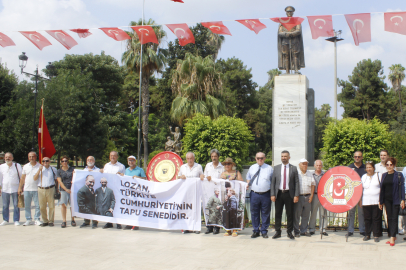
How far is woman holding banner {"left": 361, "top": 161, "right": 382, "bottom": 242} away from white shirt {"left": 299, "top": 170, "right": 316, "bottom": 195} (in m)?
0.99

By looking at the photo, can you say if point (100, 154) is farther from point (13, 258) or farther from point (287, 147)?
point (13, 258)

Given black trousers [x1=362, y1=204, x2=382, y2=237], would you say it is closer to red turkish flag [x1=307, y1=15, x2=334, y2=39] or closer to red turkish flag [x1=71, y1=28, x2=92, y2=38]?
red turkish flag [x1=307, y1=15, x2=334, y2=39]

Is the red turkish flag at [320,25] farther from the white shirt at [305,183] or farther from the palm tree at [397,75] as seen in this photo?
the palm tree at [397,75]

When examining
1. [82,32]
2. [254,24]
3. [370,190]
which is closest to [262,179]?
[370,190]

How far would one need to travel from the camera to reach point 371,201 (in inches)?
282

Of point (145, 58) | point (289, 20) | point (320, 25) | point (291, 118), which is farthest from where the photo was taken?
point (145, 58)

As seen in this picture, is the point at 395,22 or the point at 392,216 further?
the point at 395,22

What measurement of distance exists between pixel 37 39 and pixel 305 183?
27.6ft

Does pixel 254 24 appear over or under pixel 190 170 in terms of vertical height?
over

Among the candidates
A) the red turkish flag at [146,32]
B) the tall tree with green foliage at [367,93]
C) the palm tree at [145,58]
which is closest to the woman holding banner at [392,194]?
the red turkish flag at [146,32]

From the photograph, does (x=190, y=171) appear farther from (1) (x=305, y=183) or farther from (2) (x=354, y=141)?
(2) (x=354, y=141)

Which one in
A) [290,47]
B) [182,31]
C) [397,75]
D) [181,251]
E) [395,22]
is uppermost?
[397,75]

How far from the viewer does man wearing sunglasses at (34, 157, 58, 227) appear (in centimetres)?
873

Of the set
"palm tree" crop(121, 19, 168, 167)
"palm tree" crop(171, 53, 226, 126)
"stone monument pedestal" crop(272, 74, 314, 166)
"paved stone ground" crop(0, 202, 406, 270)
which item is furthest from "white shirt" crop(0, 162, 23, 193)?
"palm tree" crop(121, 19, 168, 167)
